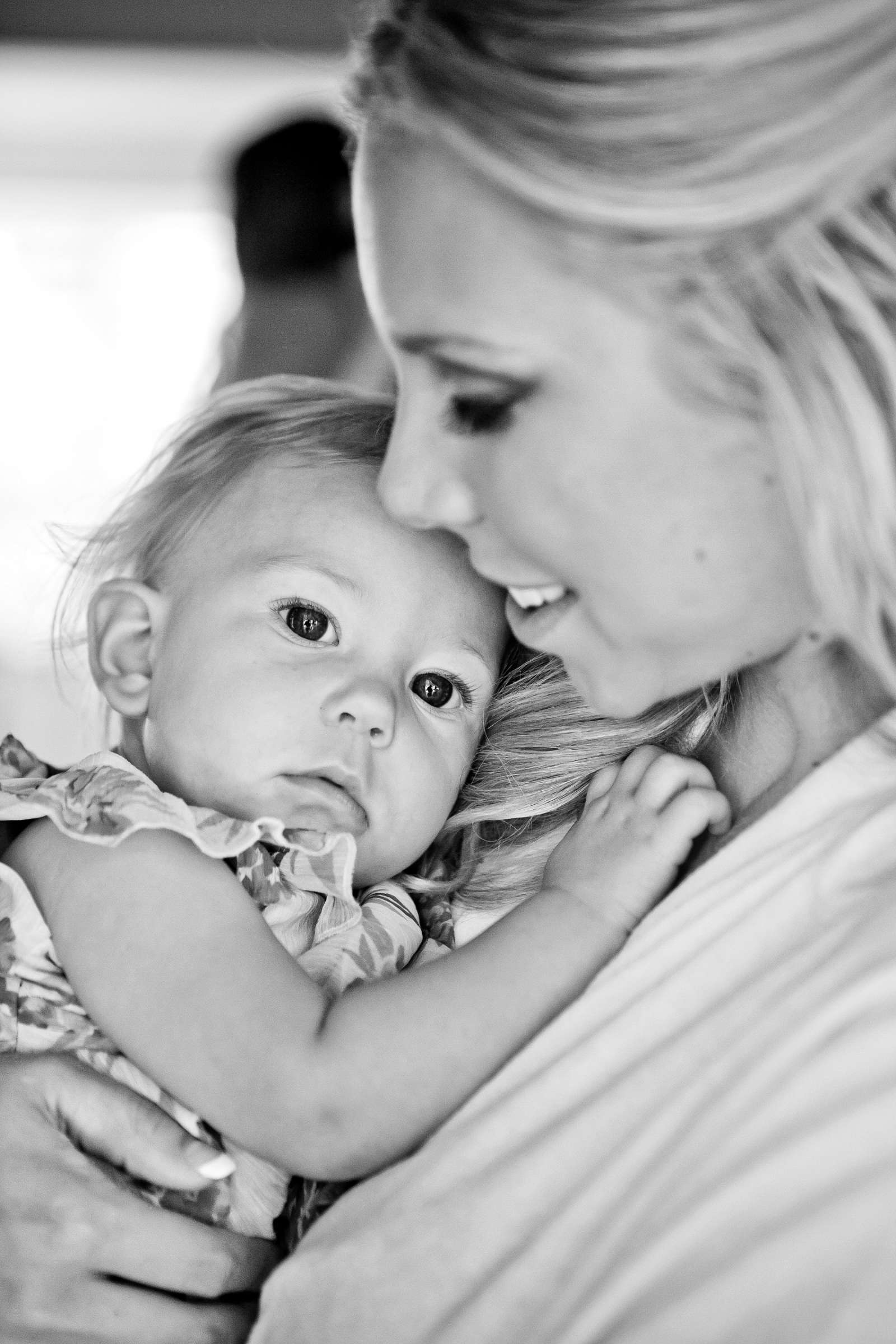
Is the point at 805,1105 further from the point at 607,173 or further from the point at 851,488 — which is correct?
the point at 607,173

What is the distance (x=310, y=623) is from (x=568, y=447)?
436 mm

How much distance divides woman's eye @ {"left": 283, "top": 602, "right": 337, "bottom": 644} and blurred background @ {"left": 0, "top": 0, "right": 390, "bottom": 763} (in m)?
3.41

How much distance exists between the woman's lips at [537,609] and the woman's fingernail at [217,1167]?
491 mm

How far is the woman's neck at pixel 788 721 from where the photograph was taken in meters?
1.14

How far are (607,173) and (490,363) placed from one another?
0.15 m

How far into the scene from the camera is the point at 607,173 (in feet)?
2.98

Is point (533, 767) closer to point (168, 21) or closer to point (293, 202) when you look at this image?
point (293, 202)

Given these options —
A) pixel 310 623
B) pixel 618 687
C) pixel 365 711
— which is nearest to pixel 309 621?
pixel 310 623

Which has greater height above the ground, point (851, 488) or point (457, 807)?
point (851, 488)

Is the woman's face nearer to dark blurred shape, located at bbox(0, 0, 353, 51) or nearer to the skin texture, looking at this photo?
the skin texture

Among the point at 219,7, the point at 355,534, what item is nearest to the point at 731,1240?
the point at 355,534

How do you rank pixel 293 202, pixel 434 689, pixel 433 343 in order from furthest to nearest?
pixel 293 202 < pixel 434 689 < pixel 433 343

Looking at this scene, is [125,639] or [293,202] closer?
[125,639]

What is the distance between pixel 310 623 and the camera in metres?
1.34
